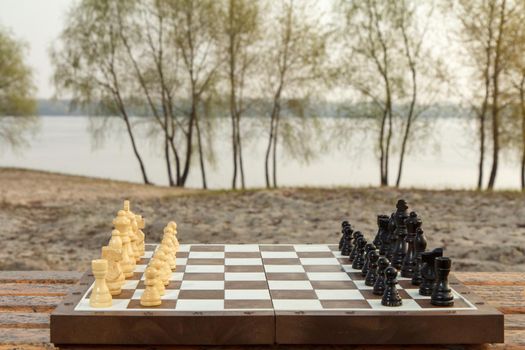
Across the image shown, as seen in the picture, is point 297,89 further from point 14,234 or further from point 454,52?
point 14,234

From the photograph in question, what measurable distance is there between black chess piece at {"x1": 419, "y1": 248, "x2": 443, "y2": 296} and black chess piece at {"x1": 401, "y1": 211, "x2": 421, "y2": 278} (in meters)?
0.20

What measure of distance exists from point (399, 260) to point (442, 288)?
0.67 metres

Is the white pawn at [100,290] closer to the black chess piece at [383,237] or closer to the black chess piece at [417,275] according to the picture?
the black chess piece at [417,275]

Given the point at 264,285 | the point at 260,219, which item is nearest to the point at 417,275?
the point at 264,285

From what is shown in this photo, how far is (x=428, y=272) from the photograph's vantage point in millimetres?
2797

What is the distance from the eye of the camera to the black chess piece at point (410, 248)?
309cm

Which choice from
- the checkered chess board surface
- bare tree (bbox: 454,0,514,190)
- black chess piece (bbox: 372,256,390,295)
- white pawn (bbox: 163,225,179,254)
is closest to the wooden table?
the checkered chess board surface

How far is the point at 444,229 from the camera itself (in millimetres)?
8633

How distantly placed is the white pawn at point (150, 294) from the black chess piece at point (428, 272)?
1079 mm

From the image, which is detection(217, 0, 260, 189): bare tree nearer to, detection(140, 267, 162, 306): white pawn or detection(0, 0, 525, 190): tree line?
detection(0, 0, 525, 190): tree line

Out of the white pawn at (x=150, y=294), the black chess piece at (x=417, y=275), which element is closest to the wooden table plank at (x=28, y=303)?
the white pawn at (x=150, y=294)

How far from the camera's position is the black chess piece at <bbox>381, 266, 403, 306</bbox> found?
2.56 m

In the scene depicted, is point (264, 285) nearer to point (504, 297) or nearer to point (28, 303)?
point (28, 303)

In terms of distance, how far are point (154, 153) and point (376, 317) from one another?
16896 mm
